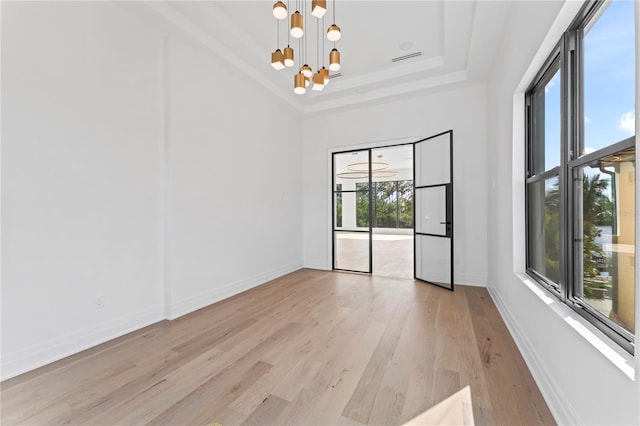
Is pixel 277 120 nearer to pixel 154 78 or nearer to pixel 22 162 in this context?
pixel 154 78

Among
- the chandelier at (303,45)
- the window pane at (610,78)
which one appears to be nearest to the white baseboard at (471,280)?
the window pane at (610,78)

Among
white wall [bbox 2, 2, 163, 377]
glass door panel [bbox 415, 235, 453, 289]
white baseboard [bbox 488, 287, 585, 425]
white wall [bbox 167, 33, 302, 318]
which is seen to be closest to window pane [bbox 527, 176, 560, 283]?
white baseboard [bbox 488, 287, 585, 425]

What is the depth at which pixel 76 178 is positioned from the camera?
7.85 ft

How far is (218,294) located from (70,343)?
1559mm

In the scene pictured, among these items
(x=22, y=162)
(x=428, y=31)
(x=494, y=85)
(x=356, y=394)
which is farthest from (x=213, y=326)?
(x=494, y=85)

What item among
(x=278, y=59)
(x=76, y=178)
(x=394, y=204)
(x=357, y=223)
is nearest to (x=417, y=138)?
(x=357, y=223)

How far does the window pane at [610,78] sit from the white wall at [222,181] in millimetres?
3619

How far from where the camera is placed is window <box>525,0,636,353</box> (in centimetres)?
127

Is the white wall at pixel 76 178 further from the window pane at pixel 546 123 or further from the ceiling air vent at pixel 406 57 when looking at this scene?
the window pane at pixel 546 123

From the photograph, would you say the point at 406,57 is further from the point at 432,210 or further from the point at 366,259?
the point at 366,259

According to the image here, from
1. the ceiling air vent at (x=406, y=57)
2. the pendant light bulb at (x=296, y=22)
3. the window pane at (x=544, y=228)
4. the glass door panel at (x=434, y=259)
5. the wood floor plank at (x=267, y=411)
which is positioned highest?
the ceiling air vent at (x=406, y=57)

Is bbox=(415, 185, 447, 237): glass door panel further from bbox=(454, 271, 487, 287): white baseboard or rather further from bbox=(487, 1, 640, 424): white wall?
bbox=(454, 271, 487, 287): white baseboard

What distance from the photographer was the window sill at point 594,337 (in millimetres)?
1090

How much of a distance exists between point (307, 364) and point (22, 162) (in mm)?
2724
